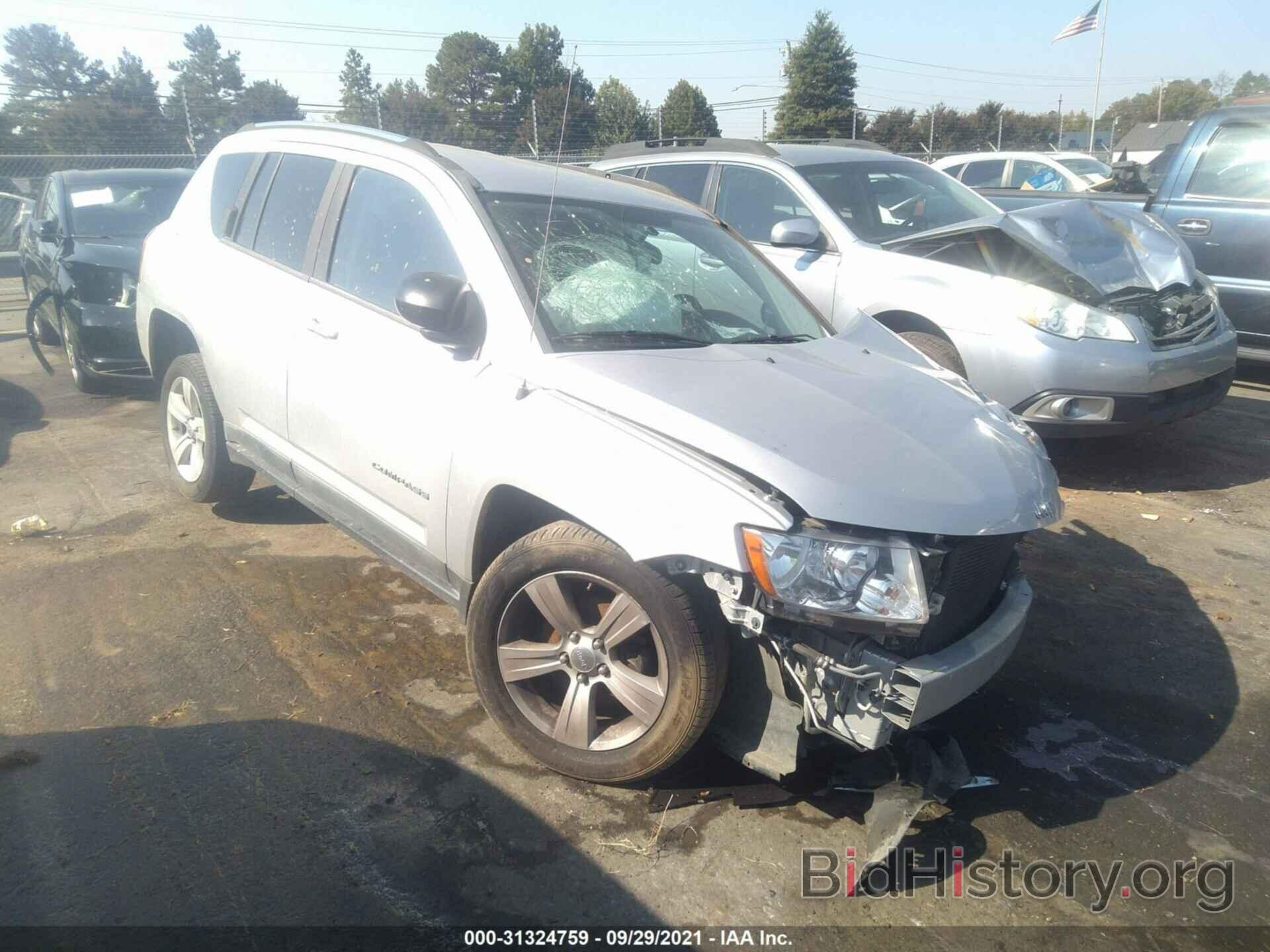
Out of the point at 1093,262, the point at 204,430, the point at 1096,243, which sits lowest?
the point at 204,430

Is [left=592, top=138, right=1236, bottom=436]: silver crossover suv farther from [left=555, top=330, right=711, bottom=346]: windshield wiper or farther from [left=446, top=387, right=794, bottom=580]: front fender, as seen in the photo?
[left=446, top=387, right=794, bottom=580]: front fender

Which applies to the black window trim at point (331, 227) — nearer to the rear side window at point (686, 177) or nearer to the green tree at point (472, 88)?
the rear side window at point (686, 177)

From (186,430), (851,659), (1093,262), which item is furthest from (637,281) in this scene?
(1093,262)

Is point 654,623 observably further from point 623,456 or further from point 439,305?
point 439,305

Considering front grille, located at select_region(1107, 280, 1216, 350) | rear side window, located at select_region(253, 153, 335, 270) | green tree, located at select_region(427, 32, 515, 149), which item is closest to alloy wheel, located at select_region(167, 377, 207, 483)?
rear side window, located at select_region(253, 153, 335, 270)

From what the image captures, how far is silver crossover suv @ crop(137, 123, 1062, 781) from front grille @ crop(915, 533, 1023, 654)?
0.5 inches

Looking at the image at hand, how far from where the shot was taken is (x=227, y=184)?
479 centimetres

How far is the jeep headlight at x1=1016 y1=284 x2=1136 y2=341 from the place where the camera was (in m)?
5.35

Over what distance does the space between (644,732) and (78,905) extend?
5.08 ft

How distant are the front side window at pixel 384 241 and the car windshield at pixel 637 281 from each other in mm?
250

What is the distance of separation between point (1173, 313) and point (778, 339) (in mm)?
3549

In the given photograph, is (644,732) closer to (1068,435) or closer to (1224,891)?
(1224,891)

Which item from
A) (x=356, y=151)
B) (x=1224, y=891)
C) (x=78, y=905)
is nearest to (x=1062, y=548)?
(x=1224, y=891)

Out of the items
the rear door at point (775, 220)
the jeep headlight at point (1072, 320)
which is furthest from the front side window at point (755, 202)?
the jeep headlight at point (1072, 320)
